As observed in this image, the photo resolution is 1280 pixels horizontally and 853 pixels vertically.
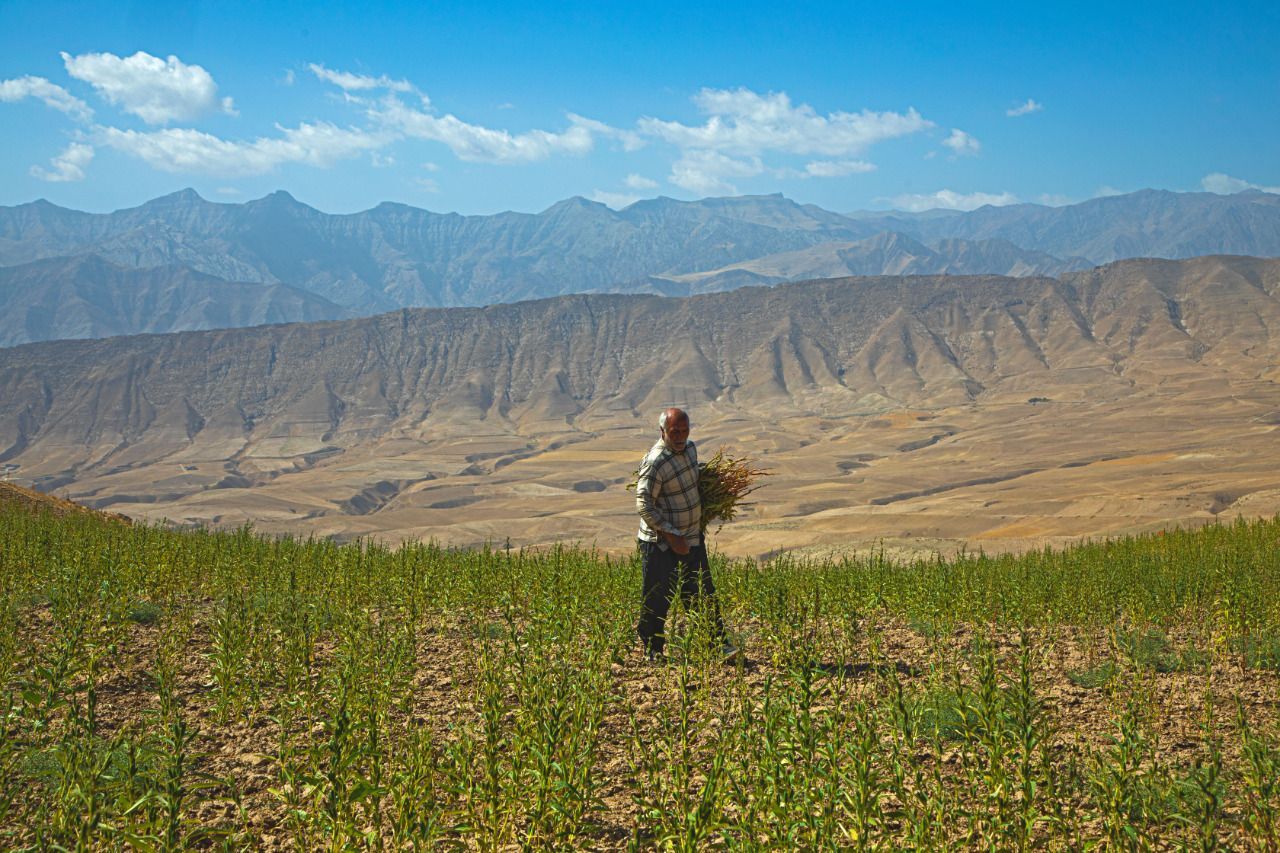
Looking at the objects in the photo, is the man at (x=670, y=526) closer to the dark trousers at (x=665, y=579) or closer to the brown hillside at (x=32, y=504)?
the dark trousers at (x=665, y=579)

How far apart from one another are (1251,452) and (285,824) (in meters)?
84.3

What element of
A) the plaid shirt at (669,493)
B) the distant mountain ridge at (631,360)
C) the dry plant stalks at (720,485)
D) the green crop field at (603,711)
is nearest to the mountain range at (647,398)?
the distant mountain ridge at (631,360)

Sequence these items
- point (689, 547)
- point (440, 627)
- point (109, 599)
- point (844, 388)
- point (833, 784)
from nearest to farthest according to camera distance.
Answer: point (833, 784)
point (689, 547)
point (109, 599)
point (440, 627)
point (844, 388)

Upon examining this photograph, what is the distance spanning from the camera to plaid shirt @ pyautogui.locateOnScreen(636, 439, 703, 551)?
704 cm

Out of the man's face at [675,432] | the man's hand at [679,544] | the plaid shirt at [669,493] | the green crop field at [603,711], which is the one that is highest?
the man's face at [675,432]

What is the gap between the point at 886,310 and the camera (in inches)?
6181

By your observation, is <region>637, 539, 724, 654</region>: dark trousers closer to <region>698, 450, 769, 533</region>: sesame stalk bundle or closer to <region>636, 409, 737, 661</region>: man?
<region>636, 409, 737, 661</region>: man

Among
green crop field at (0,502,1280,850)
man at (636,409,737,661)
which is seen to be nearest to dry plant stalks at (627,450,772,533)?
man at (636,409,737,661)

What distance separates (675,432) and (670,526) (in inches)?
27.3

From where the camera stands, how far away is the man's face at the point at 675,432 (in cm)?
697

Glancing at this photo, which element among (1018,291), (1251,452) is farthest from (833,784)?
(1018,291)

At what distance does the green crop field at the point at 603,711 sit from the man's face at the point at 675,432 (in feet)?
4.20

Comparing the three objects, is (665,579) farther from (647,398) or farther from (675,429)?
(647,398)

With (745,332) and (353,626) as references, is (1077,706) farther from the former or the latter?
(745,332)
